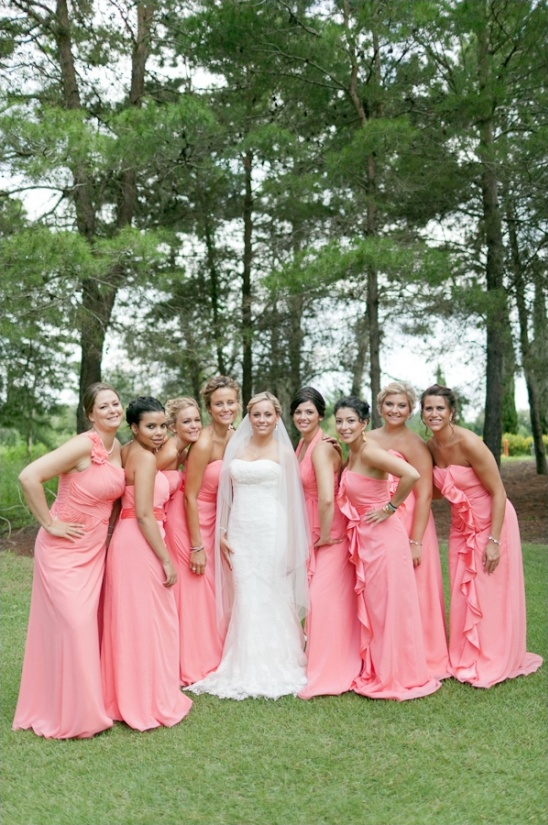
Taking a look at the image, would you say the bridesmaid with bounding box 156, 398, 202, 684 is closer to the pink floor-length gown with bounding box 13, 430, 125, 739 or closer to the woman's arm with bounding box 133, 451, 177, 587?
the woman's arm with bounding box 133, 451, 177, 587

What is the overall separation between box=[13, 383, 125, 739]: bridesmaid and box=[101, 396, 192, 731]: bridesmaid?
0.11m

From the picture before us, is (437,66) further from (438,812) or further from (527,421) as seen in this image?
(527,421)

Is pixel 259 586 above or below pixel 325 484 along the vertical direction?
below

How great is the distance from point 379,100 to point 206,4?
301cm

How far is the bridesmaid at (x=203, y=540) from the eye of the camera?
17.5 ft

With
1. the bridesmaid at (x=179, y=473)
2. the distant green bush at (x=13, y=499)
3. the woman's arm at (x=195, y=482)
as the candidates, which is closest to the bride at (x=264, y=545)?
the woman's arm at (x=195, y=482)

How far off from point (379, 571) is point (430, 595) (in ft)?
1.86

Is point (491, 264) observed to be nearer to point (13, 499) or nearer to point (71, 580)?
point (13, 499)

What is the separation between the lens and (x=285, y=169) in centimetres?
1315

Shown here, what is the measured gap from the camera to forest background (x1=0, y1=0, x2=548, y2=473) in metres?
9.70

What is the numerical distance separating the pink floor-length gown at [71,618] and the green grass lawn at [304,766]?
0.14m

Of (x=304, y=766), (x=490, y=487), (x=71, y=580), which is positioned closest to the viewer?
(x=304, y=766)

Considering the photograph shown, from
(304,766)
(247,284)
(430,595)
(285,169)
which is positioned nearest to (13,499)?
(247,284)

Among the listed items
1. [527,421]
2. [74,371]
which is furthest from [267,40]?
[527,421]
